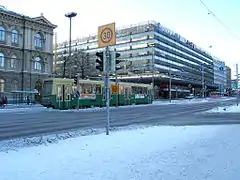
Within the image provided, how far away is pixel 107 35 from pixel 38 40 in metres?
56.5

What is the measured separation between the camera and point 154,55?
108 meters

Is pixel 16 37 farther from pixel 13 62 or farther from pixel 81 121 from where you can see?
pixel 81 121

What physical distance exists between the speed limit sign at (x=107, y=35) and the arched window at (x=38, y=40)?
2171 inches

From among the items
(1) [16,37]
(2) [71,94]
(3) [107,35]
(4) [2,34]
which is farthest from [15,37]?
(3) [107,35]

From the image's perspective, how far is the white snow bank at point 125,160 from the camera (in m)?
5.96

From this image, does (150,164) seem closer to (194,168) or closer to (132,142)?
(194,168)

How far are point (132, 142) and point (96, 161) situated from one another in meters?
2.69

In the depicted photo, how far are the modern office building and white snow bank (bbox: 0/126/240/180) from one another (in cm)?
8566

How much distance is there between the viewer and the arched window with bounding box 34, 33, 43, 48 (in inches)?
2540

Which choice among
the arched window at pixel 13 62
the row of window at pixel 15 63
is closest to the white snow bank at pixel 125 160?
the row of window at pixel 15 63

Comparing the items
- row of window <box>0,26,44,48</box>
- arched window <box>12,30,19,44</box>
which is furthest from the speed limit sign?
arched window <box>12,30,19,44</box>

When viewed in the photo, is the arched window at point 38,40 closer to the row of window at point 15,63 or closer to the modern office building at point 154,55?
the row of window at point 15,63

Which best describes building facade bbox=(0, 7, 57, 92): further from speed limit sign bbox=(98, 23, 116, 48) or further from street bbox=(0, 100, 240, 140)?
speed limit sign bbox=(98, 23, 116, 48)

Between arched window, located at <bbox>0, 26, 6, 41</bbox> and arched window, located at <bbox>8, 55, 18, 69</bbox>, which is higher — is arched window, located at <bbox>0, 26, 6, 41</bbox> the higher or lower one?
the higher one
